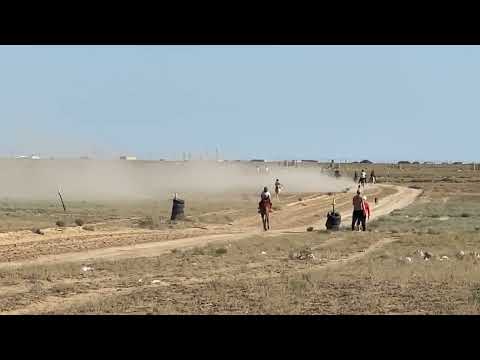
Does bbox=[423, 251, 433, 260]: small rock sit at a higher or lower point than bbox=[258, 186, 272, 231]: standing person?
lower

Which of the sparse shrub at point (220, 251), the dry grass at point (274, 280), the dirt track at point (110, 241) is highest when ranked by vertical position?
the dry grass at point (274, 280)

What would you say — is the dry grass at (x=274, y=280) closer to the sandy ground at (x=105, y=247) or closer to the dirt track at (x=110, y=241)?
the sandy ground at (x=105, y=247)

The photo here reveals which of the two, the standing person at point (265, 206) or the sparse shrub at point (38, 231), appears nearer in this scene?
the sparse shrub at point (38, 231)

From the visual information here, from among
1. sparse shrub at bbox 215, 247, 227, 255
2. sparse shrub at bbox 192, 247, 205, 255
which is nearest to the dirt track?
sparse shrub at bbox 192, 247, 205, 255

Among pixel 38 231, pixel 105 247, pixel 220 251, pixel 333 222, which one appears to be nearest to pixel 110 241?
pixel 105 247

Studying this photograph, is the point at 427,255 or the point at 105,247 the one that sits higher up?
the point at 427,255

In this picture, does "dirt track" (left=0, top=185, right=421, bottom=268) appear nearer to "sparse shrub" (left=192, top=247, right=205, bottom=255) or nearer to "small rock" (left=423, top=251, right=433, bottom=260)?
"sparse shrub" (left=192, top=247, right=205, bottom=255)

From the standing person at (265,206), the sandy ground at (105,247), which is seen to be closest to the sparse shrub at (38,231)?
the sandy ground at (105,247)

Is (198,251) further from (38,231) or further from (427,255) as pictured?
(38,231)

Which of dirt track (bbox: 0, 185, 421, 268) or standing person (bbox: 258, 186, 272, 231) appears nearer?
dirt track (bbox: 0, 185, 421, 268)
